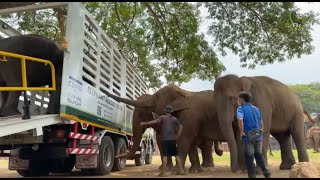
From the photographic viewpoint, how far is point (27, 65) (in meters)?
9.29

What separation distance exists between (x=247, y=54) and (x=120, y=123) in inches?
190

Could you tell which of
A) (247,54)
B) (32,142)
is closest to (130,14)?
(247,54)

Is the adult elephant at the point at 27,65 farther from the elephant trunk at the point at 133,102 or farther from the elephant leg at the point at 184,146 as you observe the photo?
the elephant leg at the point at 184,146

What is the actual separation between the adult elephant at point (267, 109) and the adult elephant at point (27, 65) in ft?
12.2

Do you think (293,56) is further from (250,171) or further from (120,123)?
(250,171)

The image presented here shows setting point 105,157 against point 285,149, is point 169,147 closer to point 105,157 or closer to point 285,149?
point 105,157

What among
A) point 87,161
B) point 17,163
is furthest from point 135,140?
point 17,163

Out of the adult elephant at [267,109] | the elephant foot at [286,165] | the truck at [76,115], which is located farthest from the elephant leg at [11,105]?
the elephant foot at [286,165]

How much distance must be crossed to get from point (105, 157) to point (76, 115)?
2347 mm

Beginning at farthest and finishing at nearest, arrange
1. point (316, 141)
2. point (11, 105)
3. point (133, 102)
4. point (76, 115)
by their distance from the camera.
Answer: point (316, 141) < point (133, 102) < point (11, 105) < point (76, 115)

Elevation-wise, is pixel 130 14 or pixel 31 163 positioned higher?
pixel 130 14

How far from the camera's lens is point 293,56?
46.1 ft

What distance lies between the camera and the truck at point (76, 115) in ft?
27.4

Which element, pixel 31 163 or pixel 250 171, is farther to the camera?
pixel 31 163
